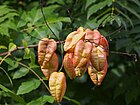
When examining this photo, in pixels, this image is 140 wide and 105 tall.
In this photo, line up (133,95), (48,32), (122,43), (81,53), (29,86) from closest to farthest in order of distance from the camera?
(81,53) < (29,86) < (48,32) < (122,43) < (133,95)

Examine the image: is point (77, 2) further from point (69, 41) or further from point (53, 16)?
point (69, 41)

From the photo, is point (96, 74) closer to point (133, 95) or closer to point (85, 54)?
point (85, 54)

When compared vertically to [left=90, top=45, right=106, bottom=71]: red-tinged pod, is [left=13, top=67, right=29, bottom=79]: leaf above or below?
below

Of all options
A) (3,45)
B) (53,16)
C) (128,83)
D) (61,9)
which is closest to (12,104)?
(3,45)

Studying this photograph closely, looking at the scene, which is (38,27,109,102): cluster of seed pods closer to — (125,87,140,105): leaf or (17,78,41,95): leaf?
(17,78,41,95): leaf

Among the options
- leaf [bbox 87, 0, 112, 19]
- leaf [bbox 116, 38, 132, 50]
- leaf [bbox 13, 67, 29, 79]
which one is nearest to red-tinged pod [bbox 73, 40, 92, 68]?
leaf [bbox 13, 67, 29, 79]

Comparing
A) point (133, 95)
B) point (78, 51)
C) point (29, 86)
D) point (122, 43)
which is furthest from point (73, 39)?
point (133, 95)

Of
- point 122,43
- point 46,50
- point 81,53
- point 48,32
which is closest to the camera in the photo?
point 81,53

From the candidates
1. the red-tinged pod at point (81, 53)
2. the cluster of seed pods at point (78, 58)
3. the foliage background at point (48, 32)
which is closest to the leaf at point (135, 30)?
the foliage background at point (48, 32)

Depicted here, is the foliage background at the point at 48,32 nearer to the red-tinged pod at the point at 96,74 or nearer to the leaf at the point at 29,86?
the leaf at the point at 29,86
